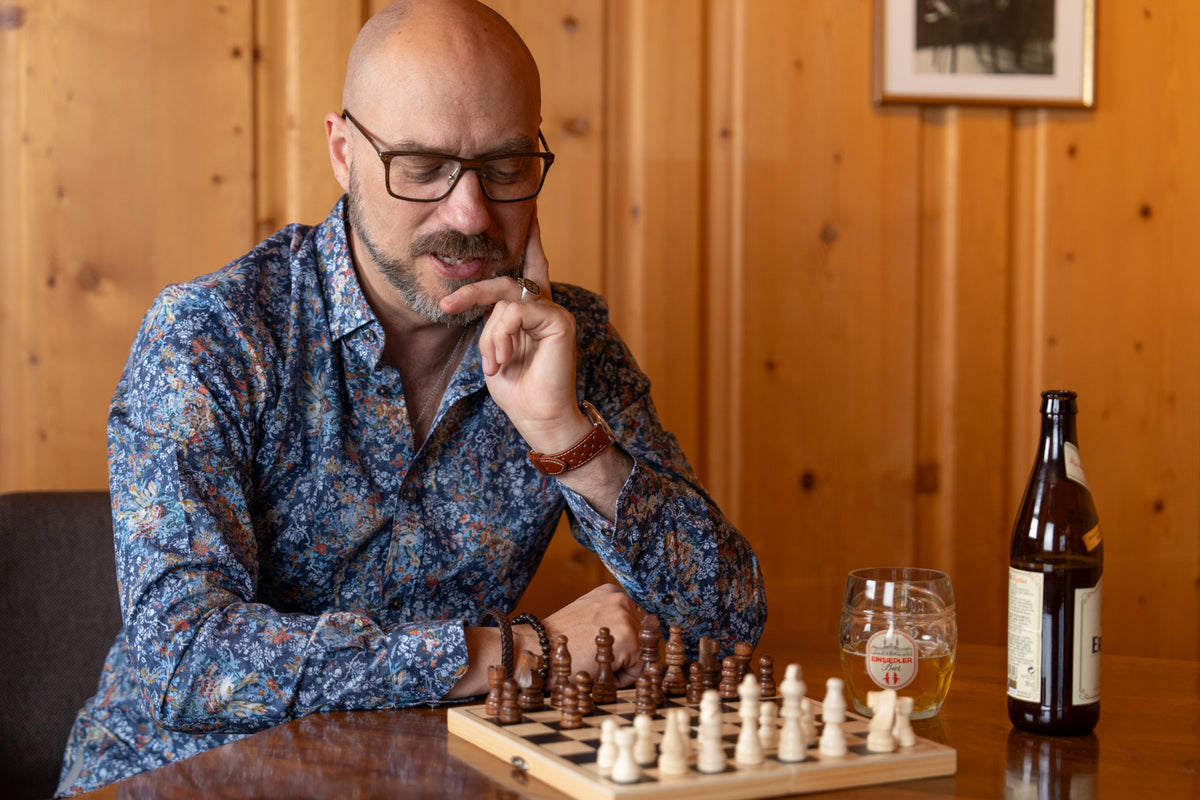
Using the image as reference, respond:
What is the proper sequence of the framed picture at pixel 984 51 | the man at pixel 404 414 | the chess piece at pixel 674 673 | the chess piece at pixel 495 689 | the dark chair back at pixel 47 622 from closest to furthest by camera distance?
the chess piece at pixel 495 689, the chess piece at pixel 674 673, the man at pixel 404 414, the dark chair back at pixel 47 622, the framed picture at pixel 984 51

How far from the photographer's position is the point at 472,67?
1.71 meters

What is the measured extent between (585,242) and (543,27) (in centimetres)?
47

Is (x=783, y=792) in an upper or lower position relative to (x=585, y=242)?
lower

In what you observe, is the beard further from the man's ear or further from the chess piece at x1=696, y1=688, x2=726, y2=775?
the chess piece at x1=696, y1=688, x2=726, y2=775

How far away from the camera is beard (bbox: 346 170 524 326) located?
5.61ft

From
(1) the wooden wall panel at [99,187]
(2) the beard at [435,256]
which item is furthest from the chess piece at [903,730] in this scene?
(1) the wooden wall panel at [99,187]

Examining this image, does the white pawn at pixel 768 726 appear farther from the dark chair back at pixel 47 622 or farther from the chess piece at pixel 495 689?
the dark chair back at pixel 47 622

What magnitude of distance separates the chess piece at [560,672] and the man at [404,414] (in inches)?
6.1

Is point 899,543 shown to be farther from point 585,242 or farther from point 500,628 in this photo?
point 500,628

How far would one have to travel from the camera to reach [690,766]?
1.02 metres

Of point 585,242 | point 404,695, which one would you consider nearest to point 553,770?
point 404,695

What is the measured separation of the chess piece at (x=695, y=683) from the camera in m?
1.28

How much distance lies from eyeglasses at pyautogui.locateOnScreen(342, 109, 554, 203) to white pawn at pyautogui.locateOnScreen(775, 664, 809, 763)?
86 centimetres

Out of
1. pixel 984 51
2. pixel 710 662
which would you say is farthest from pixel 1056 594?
pixel 984 51
